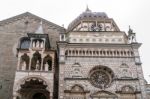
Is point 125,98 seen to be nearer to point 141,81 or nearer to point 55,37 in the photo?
point 141,81

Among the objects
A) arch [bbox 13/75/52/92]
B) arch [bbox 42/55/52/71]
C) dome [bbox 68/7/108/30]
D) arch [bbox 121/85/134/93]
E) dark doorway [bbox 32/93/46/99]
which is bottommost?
dark doorway [bbox 32/93/46/99]

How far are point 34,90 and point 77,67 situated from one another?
4.60 m

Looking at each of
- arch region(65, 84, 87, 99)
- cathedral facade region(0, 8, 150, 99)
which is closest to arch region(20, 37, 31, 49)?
cathedral facade region(0, 8, 150, 99)

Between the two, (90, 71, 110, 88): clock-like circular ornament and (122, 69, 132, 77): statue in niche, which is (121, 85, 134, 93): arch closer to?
(122, 69, 132, 77): statue in niche

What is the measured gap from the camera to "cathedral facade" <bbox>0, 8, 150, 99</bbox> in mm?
23281

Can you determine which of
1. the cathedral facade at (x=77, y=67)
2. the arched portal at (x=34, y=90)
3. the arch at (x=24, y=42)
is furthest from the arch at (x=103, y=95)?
the arch at (x=24, y=42)

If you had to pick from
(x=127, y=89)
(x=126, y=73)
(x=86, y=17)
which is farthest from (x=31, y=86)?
(x=86, y=17)

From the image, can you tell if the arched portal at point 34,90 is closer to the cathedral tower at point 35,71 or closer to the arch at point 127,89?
the cathedral tower at point 35,71

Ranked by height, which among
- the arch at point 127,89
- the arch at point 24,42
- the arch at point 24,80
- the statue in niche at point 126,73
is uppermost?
the arch at point 24,42

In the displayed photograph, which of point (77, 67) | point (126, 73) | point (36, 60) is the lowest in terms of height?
point (126, 73)

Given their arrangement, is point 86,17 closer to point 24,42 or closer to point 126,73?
point 24,42

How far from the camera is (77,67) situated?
24609 mm

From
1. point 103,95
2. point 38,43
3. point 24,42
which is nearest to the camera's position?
point 103,95

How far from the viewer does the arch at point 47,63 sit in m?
23.8
